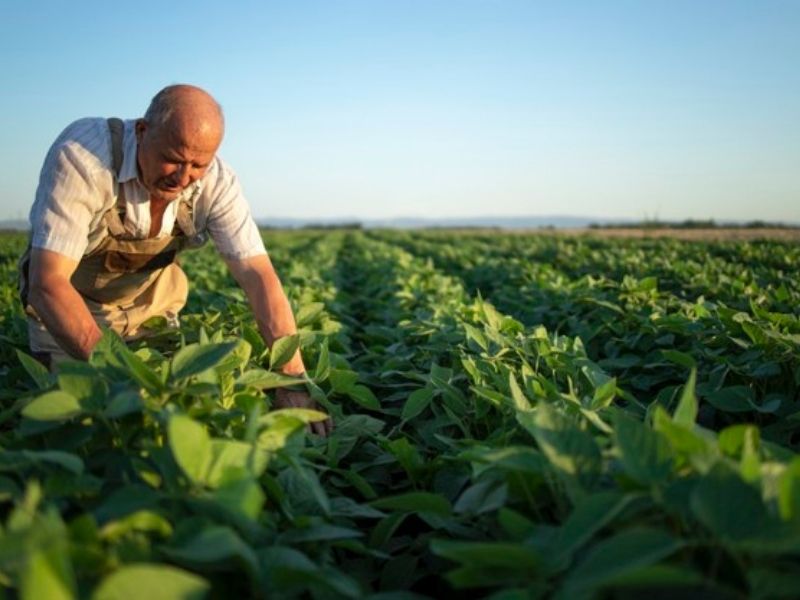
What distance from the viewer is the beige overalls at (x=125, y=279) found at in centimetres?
296

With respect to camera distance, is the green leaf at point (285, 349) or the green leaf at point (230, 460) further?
the green leaf at point (285, 349)

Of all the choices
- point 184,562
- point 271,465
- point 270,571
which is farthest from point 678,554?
point 271,465

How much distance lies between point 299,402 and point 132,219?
3.95 feet

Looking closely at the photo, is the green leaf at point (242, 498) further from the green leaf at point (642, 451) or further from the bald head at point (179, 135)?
the bald head at point (179, 135)

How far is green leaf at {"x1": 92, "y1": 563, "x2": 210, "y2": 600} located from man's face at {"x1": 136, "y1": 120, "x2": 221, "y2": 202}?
179 centimetres

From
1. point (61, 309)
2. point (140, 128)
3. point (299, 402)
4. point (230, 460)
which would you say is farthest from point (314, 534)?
point (140, 128)

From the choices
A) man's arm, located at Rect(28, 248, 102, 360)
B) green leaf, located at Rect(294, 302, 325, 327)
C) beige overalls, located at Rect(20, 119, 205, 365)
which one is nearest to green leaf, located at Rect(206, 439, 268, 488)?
man's arm, located at Rect(28, 248, 102, 360)

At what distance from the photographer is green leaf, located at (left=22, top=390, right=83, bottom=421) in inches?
49.2

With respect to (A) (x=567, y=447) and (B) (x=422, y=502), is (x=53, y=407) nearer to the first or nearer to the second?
(B) (x=422, y=502)

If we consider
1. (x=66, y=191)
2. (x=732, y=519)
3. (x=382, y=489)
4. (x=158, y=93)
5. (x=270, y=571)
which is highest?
(x=158, y=93)

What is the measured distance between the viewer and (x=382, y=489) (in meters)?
2.00

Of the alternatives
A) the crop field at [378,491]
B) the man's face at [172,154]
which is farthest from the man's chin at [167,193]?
the crop field at [378,491]

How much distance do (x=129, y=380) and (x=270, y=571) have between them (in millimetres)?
639

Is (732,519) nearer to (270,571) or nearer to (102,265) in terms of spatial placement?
(270,571)
